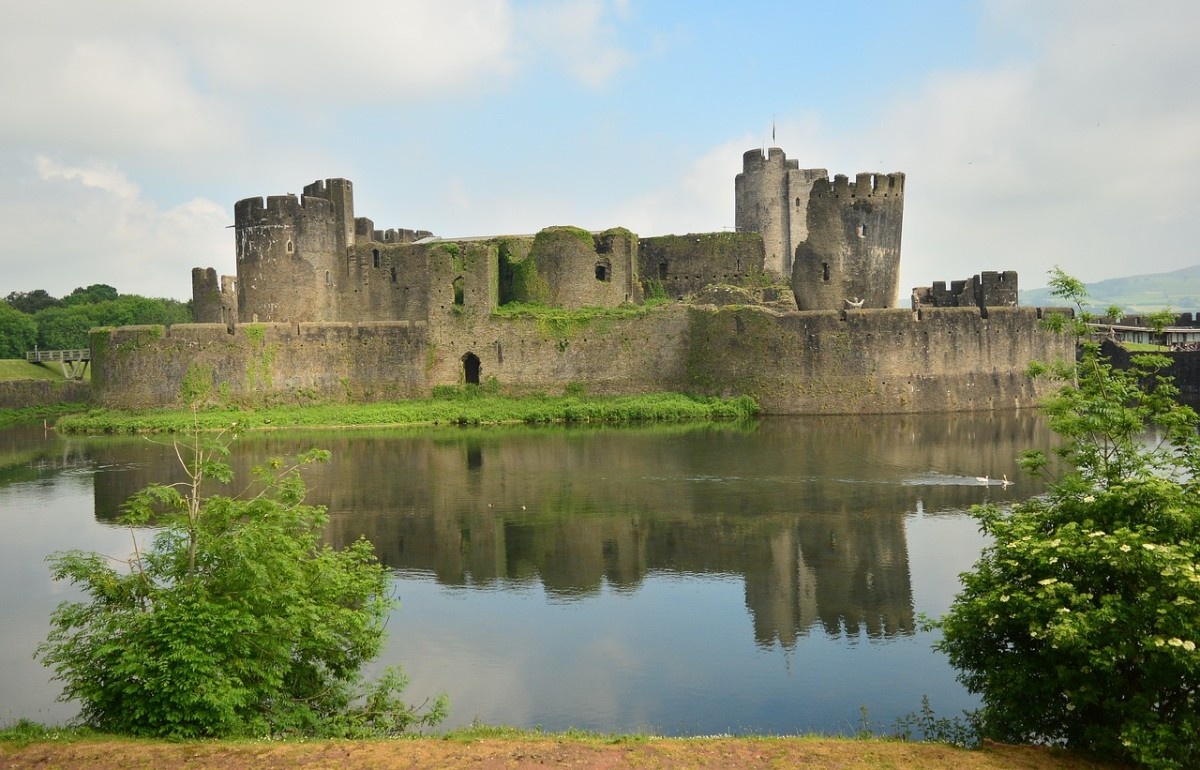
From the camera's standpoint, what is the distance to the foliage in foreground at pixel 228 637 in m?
8.82

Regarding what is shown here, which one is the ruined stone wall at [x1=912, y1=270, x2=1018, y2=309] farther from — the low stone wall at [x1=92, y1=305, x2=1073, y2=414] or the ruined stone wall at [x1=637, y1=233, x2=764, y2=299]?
the ruined stone wall at [x1=637, y1=233, x2=764, y2=299]

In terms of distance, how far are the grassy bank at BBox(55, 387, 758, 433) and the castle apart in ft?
2.79

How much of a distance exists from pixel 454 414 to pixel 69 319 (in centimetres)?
4434

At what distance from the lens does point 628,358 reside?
120 ft

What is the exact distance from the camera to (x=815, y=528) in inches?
659

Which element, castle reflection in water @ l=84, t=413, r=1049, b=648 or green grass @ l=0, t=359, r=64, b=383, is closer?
castle reflection in water @ l=84, t=413, r=1049, b=648

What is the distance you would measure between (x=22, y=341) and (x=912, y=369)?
53.6 metres

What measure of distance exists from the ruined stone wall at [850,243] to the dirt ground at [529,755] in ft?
97.6

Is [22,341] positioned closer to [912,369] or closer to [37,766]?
[912,369]

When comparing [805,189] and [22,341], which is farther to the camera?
[22,341]

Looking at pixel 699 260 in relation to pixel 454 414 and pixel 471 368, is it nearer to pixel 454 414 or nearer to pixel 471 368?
pixel 471 368

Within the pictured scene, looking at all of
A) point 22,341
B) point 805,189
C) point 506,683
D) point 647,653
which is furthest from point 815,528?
point 22,341

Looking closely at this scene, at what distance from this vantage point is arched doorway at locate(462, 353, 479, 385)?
38578 millimetres

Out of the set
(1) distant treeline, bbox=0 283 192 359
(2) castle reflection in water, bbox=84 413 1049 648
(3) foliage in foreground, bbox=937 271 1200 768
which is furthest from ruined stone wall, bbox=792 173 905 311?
(1) distant treeline, bbox=0 283 192 359
